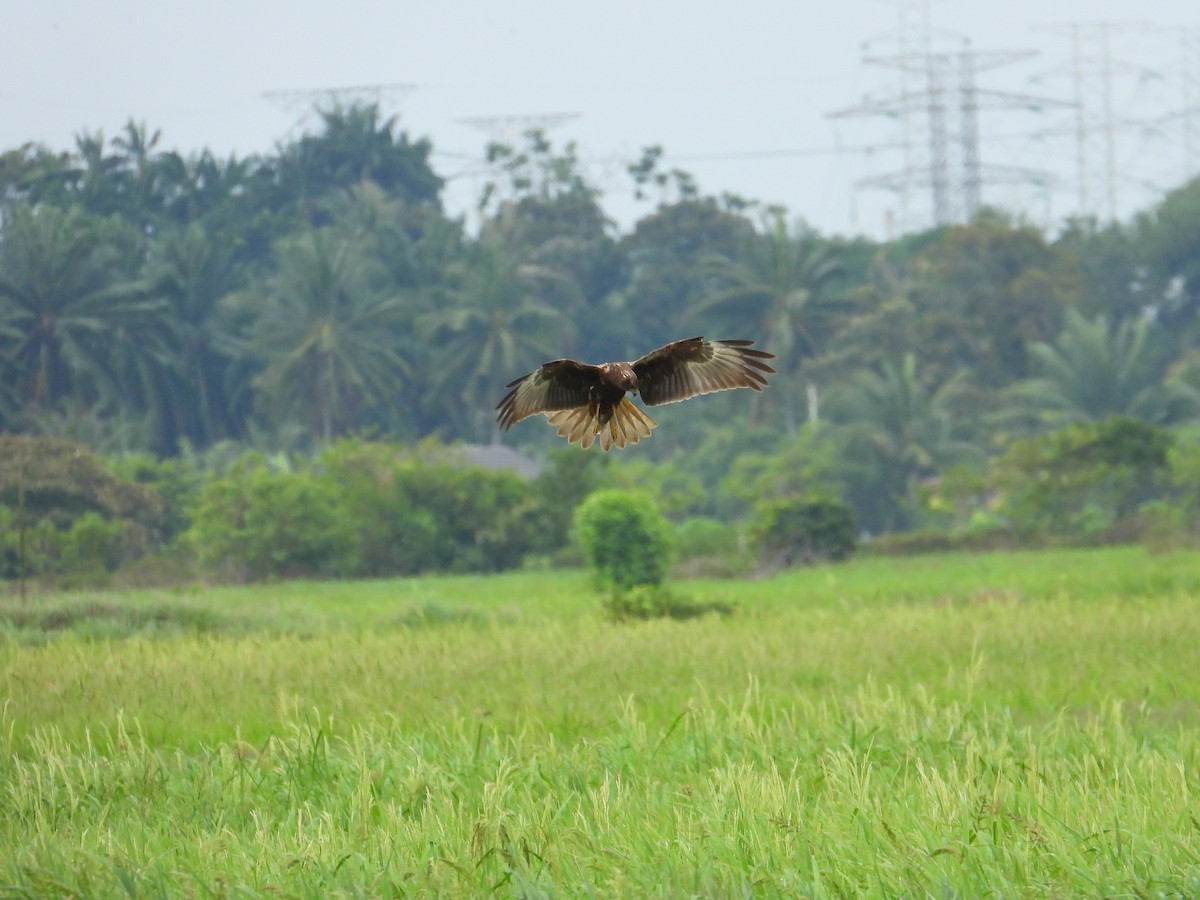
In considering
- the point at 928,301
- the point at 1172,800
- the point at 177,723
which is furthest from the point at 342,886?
the point at 928,301

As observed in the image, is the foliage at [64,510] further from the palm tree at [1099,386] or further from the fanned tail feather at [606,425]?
the palm tree at [1099,386]

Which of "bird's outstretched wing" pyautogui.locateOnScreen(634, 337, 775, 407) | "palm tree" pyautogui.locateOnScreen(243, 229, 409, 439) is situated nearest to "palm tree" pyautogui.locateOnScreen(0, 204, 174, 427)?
"palm tree" pyautogui.locateOnScreen(243, 229, 409, 439)

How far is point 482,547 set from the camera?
26812 mm

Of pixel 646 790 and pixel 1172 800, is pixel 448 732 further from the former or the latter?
pixel 1172 800

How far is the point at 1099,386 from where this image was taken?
34.1 m

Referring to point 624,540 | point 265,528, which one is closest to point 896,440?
point 265,528

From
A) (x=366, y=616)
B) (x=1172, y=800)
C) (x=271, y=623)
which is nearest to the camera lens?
(x=1172, y=800)

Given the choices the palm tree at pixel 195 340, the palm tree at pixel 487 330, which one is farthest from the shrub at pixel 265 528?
the palm tree at pixel 195 340

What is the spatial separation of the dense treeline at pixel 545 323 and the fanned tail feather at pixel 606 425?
86.0ft

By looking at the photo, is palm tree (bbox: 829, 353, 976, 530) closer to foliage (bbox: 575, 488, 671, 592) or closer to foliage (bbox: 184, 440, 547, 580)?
foliage (bbox: 184, 440, 547, 580)

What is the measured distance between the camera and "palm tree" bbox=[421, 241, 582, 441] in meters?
39.3

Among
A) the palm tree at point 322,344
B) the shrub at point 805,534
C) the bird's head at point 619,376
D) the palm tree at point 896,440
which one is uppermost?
the palm tree at point 322,344

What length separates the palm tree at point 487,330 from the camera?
3928 cm

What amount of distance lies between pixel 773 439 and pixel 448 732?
30.0m
